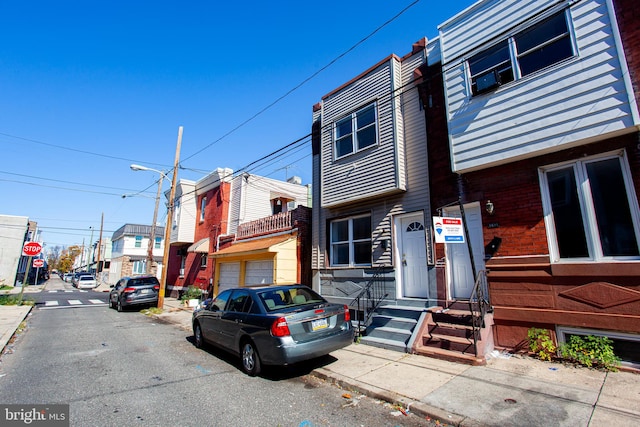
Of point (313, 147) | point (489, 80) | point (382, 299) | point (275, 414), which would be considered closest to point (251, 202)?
point (313, 147)

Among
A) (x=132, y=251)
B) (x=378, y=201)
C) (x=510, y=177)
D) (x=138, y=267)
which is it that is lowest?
(x=138, y=267)

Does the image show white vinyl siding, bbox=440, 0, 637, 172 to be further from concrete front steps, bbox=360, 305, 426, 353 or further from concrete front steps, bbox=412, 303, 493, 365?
concrete front steps, bbox=360, 305, 426, 353

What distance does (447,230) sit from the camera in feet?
22.5

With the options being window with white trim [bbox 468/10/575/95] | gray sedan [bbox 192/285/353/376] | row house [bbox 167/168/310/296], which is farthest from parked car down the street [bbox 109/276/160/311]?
window with white trim [bbox 468/10/575/95]

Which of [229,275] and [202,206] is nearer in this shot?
[229,275]

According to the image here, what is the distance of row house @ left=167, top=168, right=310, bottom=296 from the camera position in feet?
43.6

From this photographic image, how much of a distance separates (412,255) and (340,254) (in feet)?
9.49

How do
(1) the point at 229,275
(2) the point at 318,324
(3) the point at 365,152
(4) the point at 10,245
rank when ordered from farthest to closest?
1. (4) the point at 10,245
2. (1) the point at 229,275
3. (3) the point at 365,152
4. (2) the point at 318,324

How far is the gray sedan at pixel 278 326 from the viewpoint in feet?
18.3

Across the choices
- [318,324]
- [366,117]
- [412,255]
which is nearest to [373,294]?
[412,255]

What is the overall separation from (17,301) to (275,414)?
68.2 feet

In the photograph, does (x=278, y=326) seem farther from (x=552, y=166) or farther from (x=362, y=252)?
(x=552, y=166)

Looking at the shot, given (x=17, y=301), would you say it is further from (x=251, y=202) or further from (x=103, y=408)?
(x=103, y=408)

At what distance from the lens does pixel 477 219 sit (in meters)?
7.93
